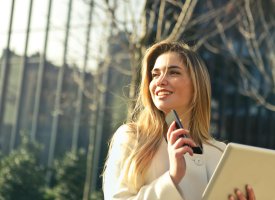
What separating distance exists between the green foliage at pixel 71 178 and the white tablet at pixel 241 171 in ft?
25.4

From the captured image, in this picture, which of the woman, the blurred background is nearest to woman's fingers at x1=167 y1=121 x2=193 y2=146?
the woman

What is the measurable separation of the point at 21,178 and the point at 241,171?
23.8 ft

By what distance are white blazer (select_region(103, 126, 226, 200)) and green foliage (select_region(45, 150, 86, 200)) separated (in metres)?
7.43

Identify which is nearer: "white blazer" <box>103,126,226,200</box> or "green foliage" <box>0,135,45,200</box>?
"white blazer" <box>103,126,226,200</box>

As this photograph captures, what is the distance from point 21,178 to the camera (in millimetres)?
8859

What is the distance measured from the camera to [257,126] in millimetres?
16062

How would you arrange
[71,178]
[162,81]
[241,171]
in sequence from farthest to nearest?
[71,178]
[162,81]
[241,171]

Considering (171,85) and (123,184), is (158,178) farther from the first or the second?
(171,85)

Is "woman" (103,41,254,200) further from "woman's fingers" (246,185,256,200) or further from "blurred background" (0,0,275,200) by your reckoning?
"blurred background" (0,0,275,200)

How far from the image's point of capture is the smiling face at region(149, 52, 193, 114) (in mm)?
2312

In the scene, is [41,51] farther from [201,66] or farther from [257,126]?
[201,66]

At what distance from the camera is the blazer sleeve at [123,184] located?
208 cm

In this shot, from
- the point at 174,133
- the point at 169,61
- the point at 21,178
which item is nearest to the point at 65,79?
the point at 21,178

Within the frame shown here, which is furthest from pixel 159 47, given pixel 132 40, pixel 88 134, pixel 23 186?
pixel 88 134
